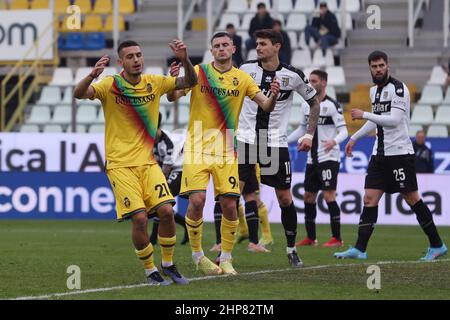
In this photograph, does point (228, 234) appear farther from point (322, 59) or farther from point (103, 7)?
point (103, 7)

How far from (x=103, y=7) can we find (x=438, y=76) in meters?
9.73

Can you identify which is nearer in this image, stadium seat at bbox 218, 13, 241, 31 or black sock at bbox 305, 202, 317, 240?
black sock at bbox 305, 202, 317, 240

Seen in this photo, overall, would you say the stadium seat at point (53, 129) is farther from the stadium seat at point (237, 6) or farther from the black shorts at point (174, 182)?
the black shorts at point (174, 182)

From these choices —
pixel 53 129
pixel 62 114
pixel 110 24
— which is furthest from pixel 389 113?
pixel 110 24

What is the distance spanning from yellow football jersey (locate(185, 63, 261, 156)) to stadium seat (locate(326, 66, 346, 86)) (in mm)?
15114

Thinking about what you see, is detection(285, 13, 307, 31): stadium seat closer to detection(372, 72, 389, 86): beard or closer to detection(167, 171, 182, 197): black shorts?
detection(167, 171, 182, 197): black shorts

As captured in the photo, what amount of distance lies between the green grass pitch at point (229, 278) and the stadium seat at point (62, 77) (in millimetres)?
10309

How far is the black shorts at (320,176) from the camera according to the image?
16250mm

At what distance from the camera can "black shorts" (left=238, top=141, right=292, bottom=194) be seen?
12.3 metres

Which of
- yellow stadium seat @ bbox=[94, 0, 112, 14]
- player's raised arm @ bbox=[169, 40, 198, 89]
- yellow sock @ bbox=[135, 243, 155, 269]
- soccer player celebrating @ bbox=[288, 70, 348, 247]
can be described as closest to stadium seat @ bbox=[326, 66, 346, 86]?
yellow stadium seat @ bbox=[94, 0, 112, 14]

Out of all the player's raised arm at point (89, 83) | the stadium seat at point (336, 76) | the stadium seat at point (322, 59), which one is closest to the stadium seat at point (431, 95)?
the stadium seat at point (336, 76)

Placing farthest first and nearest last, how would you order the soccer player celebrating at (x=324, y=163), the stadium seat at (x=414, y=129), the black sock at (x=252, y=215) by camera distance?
the stadium seat at (x=414, y=129) < the soccer player celebrating at (x=324, y=163) < the black sock at (x=252, y=215)
